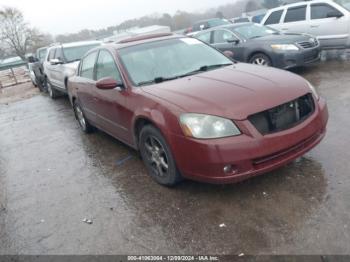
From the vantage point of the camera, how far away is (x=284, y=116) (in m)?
3.43

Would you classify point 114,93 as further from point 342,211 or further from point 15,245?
point 342,211

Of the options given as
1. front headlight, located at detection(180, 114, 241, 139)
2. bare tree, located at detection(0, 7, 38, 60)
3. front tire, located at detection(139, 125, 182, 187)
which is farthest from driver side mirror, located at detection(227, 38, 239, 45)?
bare tree, located at detection(0, 7, 38, 60)

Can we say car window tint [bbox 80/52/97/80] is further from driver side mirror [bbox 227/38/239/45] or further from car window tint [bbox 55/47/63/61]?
driver side mirror [bbox 227/38/239/45]

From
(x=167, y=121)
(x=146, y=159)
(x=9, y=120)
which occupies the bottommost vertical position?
(x=9, y=120)

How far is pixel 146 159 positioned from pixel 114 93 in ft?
3.38

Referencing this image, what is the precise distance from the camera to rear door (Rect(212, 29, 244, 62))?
9.25 metres

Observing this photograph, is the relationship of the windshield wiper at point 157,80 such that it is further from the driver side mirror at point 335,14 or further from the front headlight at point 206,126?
the driver side mirror at point 335,14

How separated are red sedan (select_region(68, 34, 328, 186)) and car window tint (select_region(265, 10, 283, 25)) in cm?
724

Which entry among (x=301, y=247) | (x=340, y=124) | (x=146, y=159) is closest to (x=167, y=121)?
(x=146, y=159)

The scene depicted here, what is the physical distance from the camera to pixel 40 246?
330 cm

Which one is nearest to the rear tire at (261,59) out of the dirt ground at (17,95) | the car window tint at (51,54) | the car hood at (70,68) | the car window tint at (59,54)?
the car hood at (70,68)

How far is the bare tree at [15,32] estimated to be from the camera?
138 ft

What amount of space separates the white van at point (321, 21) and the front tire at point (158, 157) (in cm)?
799

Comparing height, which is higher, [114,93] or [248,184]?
[114,93]
